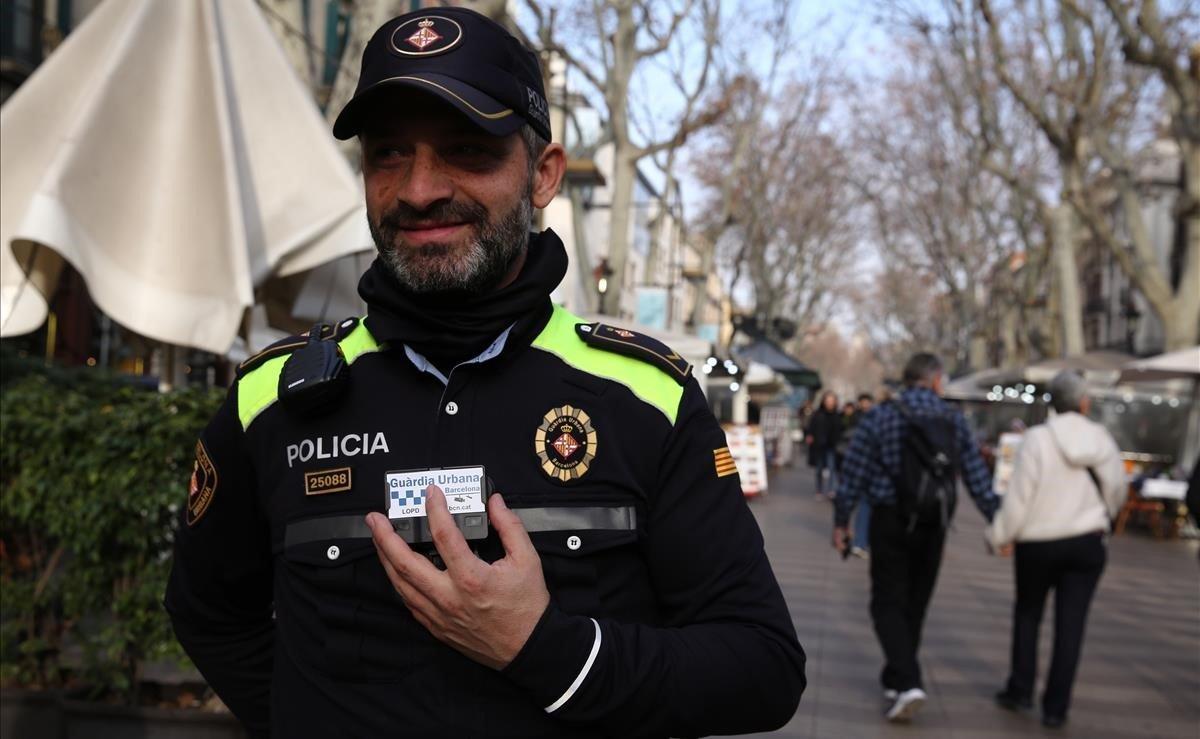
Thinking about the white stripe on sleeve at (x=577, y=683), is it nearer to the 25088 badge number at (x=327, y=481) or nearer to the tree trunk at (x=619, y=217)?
the 25088 badge number at (x=327, y=481)

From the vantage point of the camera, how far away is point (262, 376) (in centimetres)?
197

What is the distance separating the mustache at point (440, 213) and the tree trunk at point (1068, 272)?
25439mm

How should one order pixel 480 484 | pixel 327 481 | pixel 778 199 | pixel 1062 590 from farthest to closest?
pixel 778 199 < pixel 1062 590 < pixel 327 481 < pixel 480 484

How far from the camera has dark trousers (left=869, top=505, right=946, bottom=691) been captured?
22.6ft

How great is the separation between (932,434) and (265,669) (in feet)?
17.8

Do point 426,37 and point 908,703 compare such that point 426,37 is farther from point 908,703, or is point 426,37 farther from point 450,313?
point 908,703

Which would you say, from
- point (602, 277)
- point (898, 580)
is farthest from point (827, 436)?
point (898, 580)

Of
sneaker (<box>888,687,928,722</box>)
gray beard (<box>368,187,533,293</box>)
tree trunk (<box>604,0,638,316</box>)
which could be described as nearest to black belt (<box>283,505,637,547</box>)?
gray beard (<box>368,187,533,293</box>)

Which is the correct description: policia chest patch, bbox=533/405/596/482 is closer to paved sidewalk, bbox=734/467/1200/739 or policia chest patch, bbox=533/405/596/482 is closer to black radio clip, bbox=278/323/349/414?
black radio clip, bbox=278/323/349/414

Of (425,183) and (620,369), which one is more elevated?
(425,183)

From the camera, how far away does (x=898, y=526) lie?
694cm

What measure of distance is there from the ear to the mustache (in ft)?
0.47

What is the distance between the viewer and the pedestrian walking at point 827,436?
2148cm

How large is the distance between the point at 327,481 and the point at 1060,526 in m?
5.93
